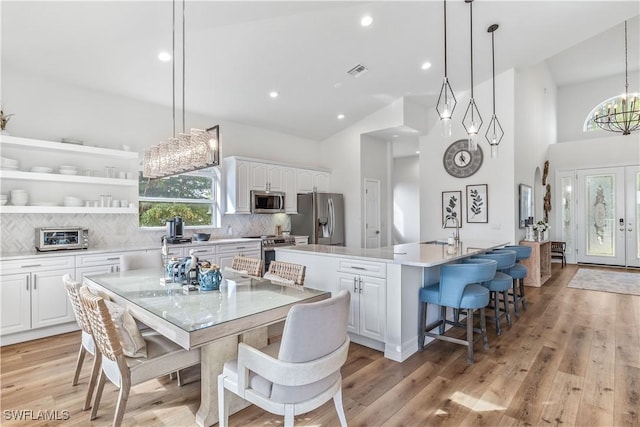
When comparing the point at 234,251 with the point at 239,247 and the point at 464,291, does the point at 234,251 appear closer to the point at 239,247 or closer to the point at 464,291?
the point at 239,247

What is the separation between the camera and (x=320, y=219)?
20.7ft

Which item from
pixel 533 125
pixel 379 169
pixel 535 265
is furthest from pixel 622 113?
pixel 379 169

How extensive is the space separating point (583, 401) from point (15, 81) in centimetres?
622

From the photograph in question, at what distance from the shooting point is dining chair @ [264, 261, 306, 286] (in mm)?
2713

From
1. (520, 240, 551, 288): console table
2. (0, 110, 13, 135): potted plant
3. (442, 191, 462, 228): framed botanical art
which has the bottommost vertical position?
(520, 240, 551, 288): console table

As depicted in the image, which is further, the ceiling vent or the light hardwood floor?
the ceiling vent

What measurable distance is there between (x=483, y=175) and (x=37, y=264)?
673cm

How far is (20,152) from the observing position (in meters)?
3.86

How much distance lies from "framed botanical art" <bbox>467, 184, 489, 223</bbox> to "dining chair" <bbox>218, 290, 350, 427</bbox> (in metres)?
5.34

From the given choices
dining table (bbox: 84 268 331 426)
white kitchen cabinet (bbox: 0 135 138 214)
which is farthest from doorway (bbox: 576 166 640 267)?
white kitchen cabinet (bbox: 0 135 138 214)

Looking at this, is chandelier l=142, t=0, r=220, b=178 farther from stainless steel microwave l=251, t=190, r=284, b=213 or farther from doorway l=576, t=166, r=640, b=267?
doorway l=576, t=166, r=640, b=267

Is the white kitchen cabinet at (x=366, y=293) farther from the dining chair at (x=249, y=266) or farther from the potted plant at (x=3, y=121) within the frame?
the potted plant at (x=3, y=121)

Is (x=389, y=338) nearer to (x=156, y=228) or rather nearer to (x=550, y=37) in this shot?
(x=156, y=228)

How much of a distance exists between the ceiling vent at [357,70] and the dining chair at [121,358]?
4.35 meters
